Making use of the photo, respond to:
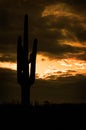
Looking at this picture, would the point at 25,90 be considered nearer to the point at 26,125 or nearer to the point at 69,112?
the point at 69,112

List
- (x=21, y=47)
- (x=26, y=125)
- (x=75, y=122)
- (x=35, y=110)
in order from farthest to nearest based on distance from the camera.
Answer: (x=21, y=47), (x=35, y=110), (x=75, y=122), (x=26, y=125)

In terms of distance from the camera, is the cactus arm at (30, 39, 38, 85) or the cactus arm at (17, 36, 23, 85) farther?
the cactus arm at (30, 39, 38, 85)

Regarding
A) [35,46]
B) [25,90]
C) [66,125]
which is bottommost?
[66,125]

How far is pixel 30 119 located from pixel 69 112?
239 cm

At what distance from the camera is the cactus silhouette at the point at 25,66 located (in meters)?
18.4

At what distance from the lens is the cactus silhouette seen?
18362 millimetres

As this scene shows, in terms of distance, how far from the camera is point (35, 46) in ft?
60.7

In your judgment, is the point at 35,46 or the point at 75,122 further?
the point at 35,46

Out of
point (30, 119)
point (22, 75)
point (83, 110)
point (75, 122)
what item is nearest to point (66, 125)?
point (75, 122)

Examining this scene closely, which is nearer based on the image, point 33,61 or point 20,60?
point 20,60

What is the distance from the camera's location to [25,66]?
61.1 feet

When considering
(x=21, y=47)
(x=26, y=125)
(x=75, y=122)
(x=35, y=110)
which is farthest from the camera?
(x=21, y=47)

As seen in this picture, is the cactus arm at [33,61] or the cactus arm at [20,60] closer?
the cactus arm at [20,60]

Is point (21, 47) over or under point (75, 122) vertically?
over
